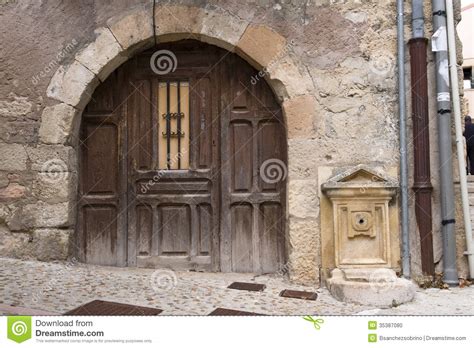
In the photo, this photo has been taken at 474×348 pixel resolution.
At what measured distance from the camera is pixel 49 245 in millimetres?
3727

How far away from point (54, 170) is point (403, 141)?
300 cm

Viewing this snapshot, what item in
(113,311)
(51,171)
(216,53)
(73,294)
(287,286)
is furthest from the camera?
(216,53)

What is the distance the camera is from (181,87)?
162 inches

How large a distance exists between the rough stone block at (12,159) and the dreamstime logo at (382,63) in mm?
3131

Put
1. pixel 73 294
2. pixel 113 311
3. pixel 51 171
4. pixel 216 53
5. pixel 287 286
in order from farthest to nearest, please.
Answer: pixel 216 53 < pixel 51 171 < pixel 287 286 < pixel 73 294 < pixel 113 311

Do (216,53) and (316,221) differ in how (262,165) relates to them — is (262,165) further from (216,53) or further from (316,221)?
(216,53)

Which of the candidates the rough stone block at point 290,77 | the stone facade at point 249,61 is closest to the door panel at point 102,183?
the stone facade at point 249,61

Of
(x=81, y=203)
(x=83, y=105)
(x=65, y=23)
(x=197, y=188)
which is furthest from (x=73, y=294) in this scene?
(x=65, y=23)

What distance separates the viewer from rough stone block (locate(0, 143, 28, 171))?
3795mm

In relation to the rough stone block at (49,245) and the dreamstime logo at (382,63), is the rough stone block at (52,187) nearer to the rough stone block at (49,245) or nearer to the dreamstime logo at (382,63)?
the rough stone block at (49,245)

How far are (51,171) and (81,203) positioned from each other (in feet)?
1.34

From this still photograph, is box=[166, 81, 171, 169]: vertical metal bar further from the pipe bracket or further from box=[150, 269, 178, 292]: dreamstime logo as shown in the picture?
the pipe bracket
